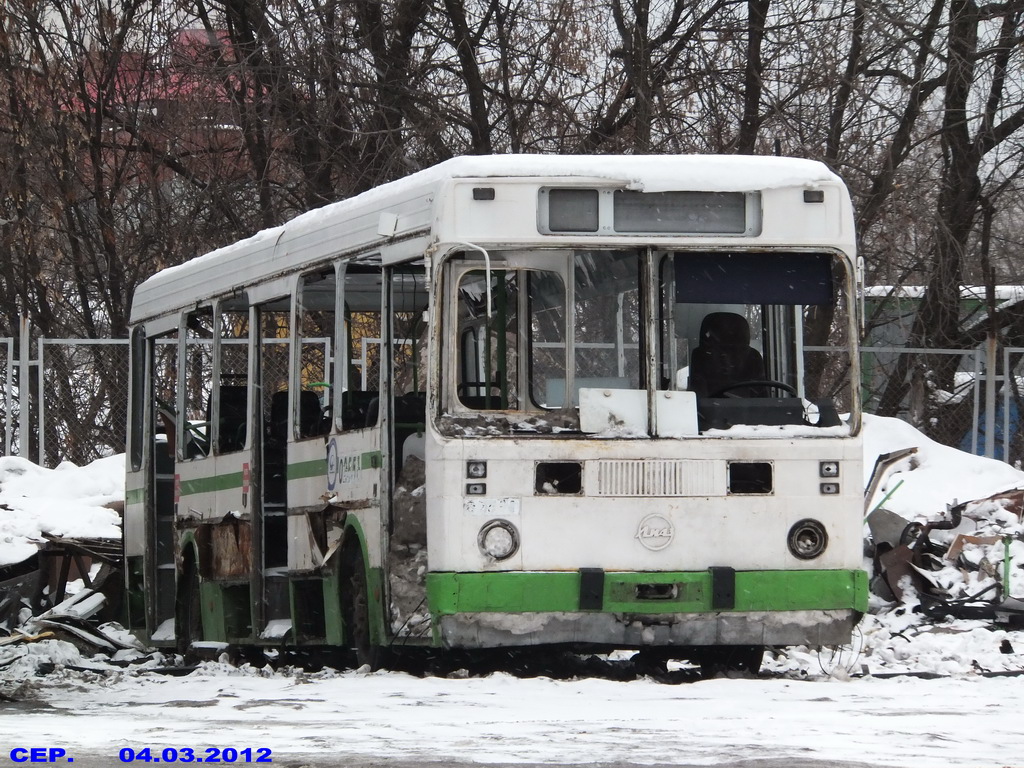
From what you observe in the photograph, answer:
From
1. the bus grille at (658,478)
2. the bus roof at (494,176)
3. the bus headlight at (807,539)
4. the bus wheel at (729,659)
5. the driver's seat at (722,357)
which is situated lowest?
the bus wheel at (729,659)

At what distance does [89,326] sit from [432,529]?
15.9 metres

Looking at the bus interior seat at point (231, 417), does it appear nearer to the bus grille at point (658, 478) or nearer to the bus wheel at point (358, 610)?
the bus wheel at point (358, 610)

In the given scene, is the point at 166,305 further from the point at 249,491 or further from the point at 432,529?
the point at 432,529

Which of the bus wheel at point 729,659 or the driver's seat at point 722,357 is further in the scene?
the bus wheel at point 729,659

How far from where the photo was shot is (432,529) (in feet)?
30.4

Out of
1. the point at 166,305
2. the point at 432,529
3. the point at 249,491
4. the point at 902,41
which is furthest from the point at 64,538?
the point at 902,41

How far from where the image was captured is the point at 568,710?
316 inches

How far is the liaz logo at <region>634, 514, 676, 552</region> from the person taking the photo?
9320 mm

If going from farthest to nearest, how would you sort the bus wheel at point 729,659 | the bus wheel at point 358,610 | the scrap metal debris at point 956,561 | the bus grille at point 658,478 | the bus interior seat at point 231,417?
the scrap metal debris at point 956,561
the bus interior seat at point 231,417
the bus wheel at point 729,659
the bus wheel at point 358,610
the bus grille at point 658,478

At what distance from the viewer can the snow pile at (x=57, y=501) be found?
55.5 ft

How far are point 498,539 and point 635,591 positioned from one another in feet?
2.40

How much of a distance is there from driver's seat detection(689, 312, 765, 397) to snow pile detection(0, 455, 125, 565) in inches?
321

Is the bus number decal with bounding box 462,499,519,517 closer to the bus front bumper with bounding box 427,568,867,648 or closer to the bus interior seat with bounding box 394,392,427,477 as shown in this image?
the bus front bumper with bounding box 427,568,867,648

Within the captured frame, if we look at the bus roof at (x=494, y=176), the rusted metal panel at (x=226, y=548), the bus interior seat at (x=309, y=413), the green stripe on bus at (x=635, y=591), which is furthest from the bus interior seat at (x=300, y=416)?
the green stripe on bus at (x=635, y=591)
